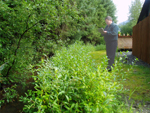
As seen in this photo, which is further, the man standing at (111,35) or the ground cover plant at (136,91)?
the man standing at (111,35)

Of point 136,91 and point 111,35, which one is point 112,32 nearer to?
point 111,35

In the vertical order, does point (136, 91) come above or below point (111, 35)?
below

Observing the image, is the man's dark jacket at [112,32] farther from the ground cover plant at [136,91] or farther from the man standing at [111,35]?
the ground cover plant at [136,91]

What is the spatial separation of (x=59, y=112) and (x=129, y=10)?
42.4m

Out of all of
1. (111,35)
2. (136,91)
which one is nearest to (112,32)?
(111,35)

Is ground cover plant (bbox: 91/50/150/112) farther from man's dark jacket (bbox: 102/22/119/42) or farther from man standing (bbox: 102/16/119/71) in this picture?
man's dark jacket (bbox: 102/22/119/42)

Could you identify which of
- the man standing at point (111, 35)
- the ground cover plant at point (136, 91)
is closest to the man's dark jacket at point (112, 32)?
the man standing at point (111, 35)

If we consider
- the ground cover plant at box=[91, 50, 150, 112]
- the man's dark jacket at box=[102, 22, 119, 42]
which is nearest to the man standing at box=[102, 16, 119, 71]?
the man's dark jacket at box=[102, 22, 119, 42]

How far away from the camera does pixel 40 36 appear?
451 cm

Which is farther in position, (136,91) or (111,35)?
Result: (111,35)

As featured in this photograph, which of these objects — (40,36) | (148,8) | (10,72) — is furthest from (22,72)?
(148,8)

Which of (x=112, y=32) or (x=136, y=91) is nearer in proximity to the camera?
(x=136, y=91)

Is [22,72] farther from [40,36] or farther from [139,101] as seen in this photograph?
[139,101]

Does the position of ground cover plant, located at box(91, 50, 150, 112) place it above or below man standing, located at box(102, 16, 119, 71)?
below
